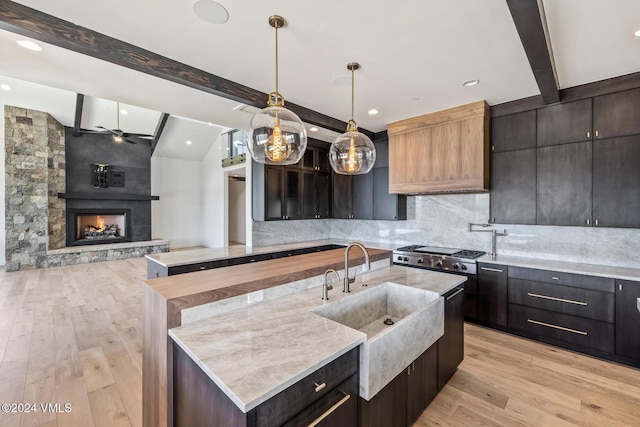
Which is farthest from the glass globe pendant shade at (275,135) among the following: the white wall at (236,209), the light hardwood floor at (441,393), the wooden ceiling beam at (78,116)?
the white wall at (236,209)

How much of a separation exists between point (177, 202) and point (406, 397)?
981 cm

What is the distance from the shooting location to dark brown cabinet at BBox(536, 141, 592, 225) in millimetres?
3096

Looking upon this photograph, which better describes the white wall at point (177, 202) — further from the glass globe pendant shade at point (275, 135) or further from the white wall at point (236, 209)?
the glass globe pendant shade at point (275, 135)

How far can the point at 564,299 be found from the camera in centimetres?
296

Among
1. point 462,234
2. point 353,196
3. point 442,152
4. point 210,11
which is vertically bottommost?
point 462,234

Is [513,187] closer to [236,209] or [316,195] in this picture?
[316,195]

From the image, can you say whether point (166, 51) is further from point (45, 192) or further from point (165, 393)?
point (45, 192)

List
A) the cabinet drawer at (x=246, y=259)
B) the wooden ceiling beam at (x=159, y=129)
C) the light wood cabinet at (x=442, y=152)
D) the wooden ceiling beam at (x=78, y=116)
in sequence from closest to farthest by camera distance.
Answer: the light wood cabinet at (x=442, y=152)
the cabinet drawer at (x=246, y=259)
the wooden ceiling beam at (x=78, y=116)
the wooden ceiling beam at (x=159, y=129)

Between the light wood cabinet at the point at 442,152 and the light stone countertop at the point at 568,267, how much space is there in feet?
3.04

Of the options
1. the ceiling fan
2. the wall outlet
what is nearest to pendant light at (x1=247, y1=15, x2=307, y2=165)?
the wall outlet

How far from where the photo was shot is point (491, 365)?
8.89 feet

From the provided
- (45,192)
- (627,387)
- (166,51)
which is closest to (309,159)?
(166,51)

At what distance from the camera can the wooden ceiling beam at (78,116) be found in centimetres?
619

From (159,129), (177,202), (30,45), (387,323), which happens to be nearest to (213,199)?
(177,202)
